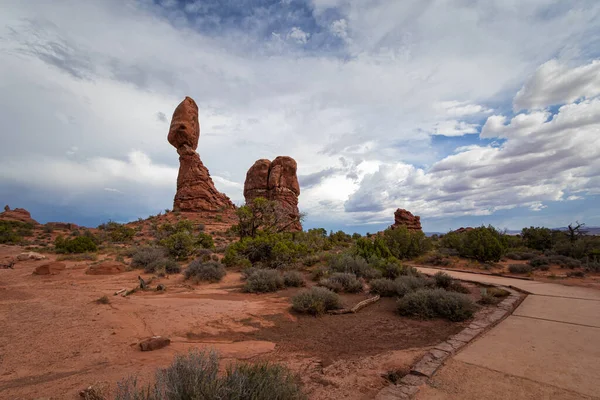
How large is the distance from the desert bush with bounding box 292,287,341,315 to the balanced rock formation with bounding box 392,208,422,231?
36873 millimetres

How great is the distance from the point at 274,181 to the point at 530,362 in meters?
36.2

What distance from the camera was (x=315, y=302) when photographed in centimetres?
711

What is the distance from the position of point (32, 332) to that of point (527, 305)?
1053 cm

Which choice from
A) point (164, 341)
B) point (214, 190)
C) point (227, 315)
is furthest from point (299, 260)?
point (214, 190)

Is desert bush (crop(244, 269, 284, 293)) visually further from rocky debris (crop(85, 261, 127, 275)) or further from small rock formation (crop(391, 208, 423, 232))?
small rock formation (crop(391, 208, 423, 232))

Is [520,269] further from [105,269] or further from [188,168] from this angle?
[188,168]

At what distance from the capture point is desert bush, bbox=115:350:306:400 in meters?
2.28

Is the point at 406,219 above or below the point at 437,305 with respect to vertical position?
above

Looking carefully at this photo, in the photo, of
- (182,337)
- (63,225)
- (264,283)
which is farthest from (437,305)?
(63,225)

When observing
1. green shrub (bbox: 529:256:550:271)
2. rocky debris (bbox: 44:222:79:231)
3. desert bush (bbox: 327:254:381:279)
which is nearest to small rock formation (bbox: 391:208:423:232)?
green shrub (bbox: 529:256:550:271)

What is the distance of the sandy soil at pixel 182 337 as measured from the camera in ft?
11.9

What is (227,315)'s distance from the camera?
262 inches

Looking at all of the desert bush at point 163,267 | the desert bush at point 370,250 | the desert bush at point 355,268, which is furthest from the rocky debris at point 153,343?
the desert bush at point 370,250

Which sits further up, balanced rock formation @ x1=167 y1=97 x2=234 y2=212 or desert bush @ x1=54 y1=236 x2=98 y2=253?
balanced rock formation @ x1=167 y1=97 x2=234 y2=212
